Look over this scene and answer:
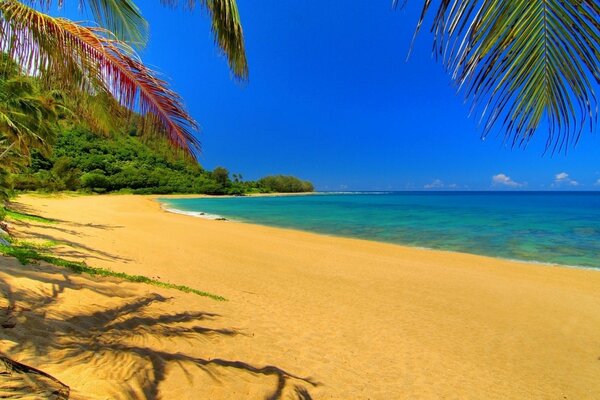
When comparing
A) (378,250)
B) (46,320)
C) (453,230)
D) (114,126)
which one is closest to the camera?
(46,320)

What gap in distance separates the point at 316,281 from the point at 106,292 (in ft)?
15.6

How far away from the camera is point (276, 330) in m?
4.80

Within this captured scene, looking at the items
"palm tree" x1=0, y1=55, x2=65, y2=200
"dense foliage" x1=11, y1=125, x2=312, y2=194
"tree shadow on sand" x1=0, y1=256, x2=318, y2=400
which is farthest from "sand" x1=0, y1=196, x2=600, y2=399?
"dense foliage" x1=11, y1=125, x2=312, y2=194

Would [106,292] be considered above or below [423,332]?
above

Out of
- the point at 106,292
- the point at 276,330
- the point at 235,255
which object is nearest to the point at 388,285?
the point at 276,330

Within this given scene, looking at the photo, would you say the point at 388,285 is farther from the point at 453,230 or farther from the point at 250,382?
the point at 453,230

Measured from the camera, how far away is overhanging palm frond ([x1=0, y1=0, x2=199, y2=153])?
2646mm

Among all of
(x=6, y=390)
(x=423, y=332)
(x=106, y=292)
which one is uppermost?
(x=6, y=390)

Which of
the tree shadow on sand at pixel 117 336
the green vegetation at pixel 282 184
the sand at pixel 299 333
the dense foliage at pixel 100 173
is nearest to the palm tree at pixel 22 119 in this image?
the sand at pixel 299 333

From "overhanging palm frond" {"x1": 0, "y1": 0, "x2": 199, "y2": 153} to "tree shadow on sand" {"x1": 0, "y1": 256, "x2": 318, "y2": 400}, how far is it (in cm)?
202

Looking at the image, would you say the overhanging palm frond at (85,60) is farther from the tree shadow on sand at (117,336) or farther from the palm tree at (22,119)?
the palm tree at (22,119)

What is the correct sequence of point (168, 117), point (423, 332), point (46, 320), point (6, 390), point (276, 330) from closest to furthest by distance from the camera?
1. point (6, 390)
2. point (168, 117)
3. point (46, 320)
4. point (276, 330)
5. point (423, 332)

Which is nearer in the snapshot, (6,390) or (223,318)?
(6,390)

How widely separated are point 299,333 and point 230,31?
409 cm
